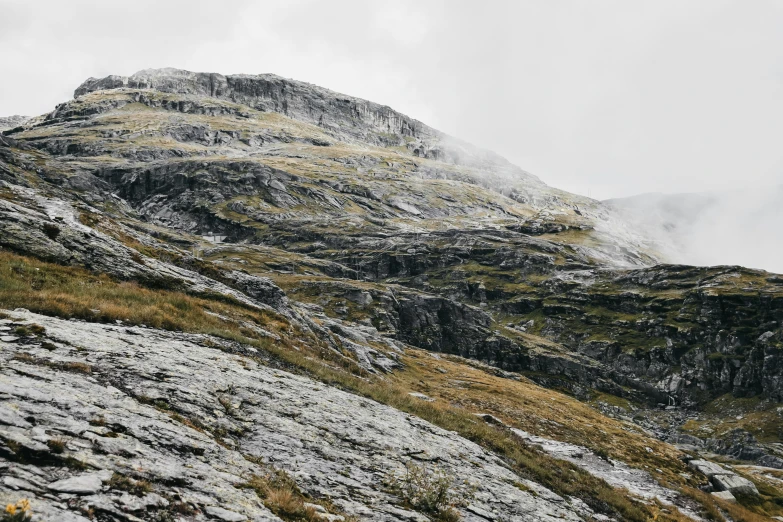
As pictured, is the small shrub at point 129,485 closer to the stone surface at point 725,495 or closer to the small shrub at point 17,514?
the small shrub at point 17,514

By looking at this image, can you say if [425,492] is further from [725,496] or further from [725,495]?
[725,495]

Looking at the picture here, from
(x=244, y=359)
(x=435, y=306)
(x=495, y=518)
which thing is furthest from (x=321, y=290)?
(x=495, y=518)

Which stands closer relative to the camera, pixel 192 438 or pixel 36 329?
pixel 192 438

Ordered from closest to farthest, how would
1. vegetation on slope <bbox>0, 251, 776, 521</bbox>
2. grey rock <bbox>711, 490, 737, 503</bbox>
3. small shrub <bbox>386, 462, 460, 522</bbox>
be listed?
small shrub <bbox>386, 462, 460, 522</bbox> < vegetation on slope <bbox>0, 251, 776, 521</bbox> < grey rock <bbox>711, 490, 737, 503</bbox>

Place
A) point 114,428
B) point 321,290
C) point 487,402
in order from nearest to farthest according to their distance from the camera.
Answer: point 114,428, point 487,402, point 321,290

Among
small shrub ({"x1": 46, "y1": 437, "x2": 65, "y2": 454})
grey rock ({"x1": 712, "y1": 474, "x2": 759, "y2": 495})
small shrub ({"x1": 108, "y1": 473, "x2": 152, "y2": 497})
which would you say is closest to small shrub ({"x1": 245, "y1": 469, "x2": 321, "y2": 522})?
small shrub ({"x1": 108, "y1": 473, "x2": 152, "y2": 497})

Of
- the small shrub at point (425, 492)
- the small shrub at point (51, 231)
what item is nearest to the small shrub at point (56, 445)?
the small shrub at point (425, 492)

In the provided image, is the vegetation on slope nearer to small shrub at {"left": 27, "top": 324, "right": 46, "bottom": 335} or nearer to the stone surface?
small shrub at {"left": 27, "top": 324, "right": 46, "bottom": 335}

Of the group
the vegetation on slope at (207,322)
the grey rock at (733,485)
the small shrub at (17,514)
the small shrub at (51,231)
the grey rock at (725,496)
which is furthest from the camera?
the grey rock at (733,485)

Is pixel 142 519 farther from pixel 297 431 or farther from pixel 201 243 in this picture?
pixel 201 243

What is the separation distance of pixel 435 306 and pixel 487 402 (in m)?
102

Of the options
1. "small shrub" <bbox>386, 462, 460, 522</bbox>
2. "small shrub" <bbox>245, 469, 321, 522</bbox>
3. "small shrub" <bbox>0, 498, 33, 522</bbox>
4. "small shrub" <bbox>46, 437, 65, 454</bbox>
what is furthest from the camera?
"small shrub" <bbox>386, 462, 460, 522</bbox>

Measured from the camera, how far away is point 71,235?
32719mm

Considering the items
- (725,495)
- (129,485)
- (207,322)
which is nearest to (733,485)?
(725,495)
